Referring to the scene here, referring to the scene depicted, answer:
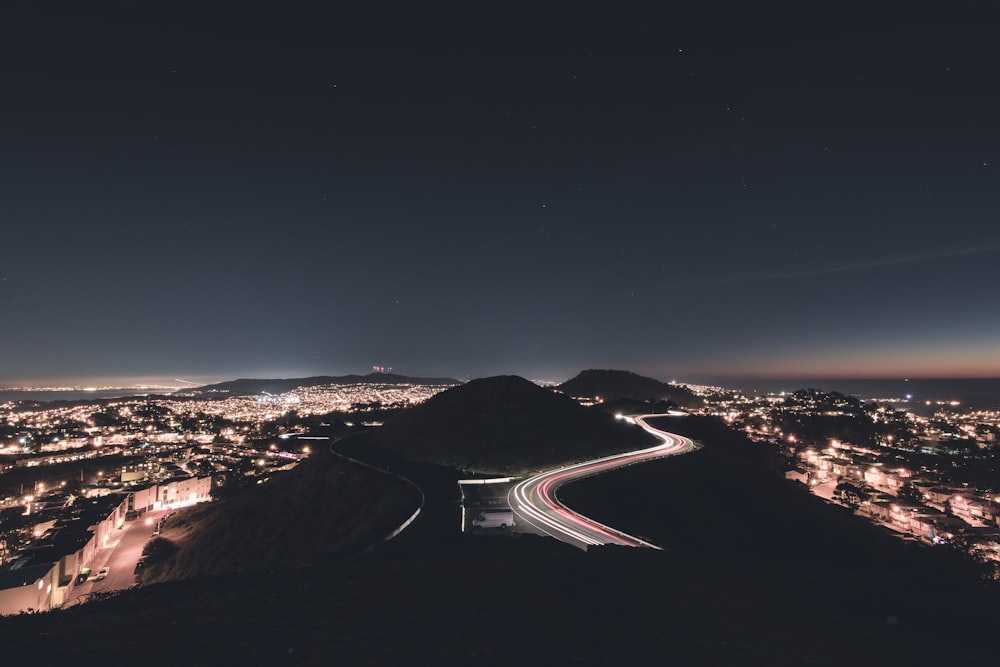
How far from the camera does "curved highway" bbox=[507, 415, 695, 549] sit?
2403 centimetres

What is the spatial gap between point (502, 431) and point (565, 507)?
27.0 meters

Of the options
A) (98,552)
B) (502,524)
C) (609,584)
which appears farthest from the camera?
(98,552)

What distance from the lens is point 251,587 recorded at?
14.5 meters

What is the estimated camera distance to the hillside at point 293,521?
32094mm

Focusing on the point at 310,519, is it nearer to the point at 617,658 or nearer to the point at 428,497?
the point at 428,497

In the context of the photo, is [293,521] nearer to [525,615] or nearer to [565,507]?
[565,507]

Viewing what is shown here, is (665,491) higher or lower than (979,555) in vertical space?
higher

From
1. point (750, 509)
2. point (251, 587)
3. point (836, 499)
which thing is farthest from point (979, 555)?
point (251, 587)

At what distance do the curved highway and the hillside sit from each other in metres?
8.22

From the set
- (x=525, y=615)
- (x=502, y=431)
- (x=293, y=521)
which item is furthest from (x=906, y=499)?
(x=293, y=521)

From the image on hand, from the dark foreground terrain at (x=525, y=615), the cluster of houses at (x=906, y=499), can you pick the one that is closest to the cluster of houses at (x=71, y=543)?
the dark foreground terrain at (x=525, y=615)

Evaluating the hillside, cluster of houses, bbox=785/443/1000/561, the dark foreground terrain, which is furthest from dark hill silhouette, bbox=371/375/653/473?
the dark foreground terrain

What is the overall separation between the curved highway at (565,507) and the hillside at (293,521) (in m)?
8.22

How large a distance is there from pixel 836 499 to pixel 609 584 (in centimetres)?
5755
